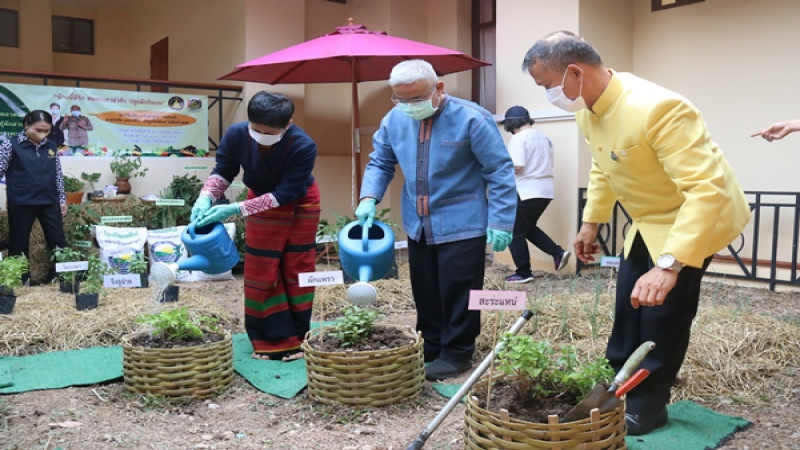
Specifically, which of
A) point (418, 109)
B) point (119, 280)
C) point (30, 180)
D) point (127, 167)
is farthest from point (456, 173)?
point (127, 167)

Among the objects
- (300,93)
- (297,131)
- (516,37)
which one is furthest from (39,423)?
(300,93)

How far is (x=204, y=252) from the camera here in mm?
3262

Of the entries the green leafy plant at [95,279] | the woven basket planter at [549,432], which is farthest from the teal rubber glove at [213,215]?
the green leafy plant at [95,279]

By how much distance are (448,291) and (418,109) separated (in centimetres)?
86

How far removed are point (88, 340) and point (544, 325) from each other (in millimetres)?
2645

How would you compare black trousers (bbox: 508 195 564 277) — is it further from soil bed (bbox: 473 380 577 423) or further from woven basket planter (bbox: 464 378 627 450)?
woven basket planter (bbox: 464 378 627 450)

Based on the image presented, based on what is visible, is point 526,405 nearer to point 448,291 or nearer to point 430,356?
point 448,291

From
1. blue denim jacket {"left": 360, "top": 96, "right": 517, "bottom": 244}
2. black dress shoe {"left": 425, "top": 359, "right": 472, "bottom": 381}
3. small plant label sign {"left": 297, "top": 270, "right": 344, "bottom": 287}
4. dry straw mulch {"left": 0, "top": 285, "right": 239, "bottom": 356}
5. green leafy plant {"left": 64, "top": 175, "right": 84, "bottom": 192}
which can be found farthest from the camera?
green leafy plant {"left": 64, "top": 175, "right": 84, "bottom": 192}

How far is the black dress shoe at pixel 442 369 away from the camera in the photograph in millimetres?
3385

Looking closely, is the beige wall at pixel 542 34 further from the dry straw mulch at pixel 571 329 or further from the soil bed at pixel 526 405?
the soil bed at pixel 526 405

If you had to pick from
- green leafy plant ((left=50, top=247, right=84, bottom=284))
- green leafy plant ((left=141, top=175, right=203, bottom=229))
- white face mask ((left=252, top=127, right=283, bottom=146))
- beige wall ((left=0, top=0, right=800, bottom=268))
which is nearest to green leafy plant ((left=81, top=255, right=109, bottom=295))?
green leafy plant ((left=50, top=247, right=84, bottom=284))

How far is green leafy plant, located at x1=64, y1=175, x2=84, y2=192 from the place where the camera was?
268 inches

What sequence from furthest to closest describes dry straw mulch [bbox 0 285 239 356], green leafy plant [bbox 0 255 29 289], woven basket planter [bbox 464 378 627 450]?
green leafy plant [bbox 0 255 29 289] < dry straw mulch [bbox 0 285 239 356] < woven basket planter [bbox 464 378 627 450]

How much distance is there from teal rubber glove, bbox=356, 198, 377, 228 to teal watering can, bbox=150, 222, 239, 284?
0.64m
